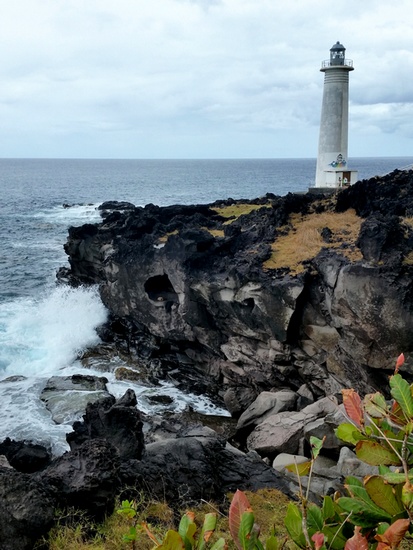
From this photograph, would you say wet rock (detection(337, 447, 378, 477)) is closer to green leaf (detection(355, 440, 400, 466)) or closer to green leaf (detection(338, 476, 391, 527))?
green leaf (detection(338, 476, 391, 527))

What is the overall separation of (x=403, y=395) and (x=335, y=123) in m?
44.2

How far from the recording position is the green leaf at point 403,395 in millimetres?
4148

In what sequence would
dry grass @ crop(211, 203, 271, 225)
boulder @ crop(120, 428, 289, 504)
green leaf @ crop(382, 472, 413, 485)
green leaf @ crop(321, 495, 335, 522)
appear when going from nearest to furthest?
green leaf @ crop(382, 472, 413, 485) → green leaf @ crop(321, 495, 335, 522) → boulder @ crop(120, 428, 289, 504) → dry grass @ crop(211, 203, 271, 225)

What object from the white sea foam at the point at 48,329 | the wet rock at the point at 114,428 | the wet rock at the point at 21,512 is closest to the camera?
the wet rock at the point at 21,512

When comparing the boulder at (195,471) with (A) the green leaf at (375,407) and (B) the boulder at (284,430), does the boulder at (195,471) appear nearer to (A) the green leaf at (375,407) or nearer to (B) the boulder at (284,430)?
(B) the boulder at (284,430)

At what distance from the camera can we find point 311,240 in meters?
Answer: 24.8

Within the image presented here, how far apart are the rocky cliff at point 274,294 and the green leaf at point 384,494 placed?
1508cm

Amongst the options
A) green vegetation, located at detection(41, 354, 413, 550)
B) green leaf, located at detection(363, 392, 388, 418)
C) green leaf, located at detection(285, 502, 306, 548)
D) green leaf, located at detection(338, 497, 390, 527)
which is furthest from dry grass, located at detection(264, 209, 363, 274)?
green leaf, located at detection(285, 502, 306, 548)

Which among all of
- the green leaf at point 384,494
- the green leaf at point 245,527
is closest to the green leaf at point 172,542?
the green leaf at point 245,527

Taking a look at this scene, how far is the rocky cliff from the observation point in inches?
759

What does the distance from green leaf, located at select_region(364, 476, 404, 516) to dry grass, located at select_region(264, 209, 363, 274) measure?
56.6 ft

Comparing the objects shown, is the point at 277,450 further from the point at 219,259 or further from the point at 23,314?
the point at 23,314

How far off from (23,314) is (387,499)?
3590cm

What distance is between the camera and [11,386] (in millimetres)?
26438
